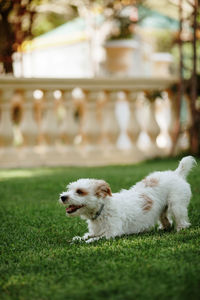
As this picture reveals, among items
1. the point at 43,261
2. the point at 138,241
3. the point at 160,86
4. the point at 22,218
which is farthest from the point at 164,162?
the point at 43,261

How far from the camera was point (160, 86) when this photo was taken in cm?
1147

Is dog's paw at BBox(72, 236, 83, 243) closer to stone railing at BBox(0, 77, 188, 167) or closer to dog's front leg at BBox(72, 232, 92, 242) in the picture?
dog's front leg at BBox(72, 232, 92, 242)

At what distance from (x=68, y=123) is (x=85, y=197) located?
602 cm

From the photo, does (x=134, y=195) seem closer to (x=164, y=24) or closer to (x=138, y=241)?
(x=138, y=241)

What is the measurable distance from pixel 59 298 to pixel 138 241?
4.95ft

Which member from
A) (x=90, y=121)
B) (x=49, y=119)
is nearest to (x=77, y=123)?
(x=90, y=121)

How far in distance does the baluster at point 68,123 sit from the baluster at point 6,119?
42.1 inches

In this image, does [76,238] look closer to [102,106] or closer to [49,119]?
[49,119]

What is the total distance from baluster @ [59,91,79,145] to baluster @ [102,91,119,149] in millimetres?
649

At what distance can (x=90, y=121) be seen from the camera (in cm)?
1095

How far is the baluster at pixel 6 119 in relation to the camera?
10.2m

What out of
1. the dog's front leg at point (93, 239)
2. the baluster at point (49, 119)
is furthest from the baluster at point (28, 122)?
the dog's front leg at point (93, 239)

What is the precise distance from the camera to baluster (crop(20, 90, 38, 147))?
10.5m

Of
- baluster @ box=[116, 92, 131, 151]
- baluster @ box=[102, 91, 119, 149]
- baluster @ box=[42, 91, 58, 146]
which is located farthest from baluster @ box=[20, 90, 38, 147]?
baluster @ box=[116, 92, 131, 151]
